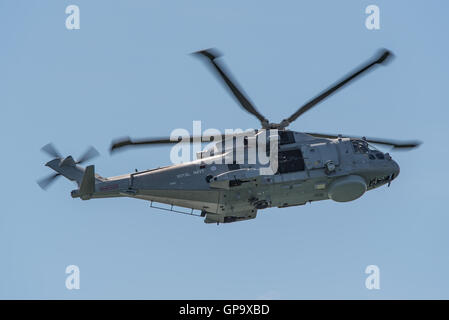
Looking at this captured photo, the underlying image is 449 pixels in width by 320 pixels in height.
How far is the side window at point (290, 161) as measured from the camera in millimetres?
36000

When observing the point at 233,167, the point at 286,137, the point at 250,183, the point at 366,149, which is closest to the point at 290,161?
the point at 286,137

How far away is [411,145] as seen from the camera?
38344mm

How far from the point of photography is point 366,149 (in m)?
37.9

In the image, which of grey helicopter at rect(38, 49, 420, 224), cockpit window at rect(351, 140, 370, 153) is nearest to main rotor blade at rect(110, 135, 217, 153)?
grey helicopter at rect(38, 49, 420, 224)

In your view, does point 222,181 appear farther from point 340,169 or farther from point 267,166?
point 340,169

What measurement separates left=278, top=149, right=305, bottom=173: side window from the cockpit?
3012 millimetres

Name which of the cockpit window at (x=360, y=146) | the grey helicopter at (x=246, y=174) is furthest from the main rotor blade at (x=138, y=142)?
the cockpit window at (x=360, y=146)

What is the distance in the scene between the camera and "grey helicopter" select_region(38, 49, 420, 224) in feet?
116

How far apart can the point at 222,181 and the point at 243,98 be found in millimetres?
3848

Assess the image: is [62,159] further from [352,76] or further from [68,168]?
[352,76]

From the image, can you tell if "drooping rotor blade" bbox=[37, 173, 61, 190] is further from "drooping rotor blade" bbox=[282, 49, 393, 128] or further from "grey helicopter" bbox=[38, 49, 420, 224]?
"drooping rotor blade" bbox=[282, 49, 393, 128]
